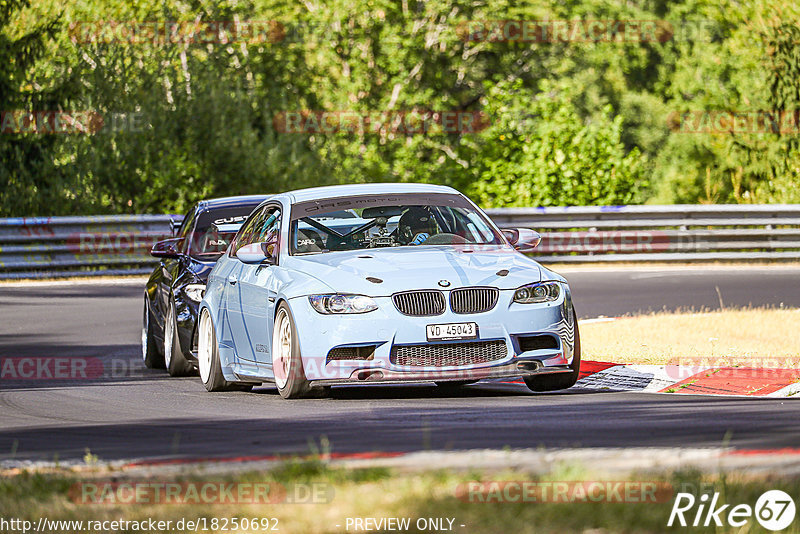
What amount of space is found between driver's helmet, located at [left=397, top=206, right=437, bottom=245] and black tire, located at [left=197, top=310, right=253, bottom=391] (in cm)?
183

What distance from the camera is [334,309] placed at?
10.5 m

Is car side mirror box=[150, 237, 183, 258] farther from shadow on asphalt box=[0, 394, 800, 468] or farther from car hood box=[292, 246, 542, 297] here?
shadow on asphalt box=[0, 394, 800, 468]

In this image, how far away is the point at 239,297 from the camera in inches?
470

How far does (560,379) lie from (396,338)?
57.3 inches

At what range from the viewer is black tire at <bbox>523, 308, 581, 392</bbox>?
36.3 feet

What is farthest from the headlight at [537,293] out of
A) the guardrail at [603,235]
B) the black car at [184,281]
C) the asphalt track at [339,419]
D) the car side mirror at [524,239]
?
the guardrail at [603,235]

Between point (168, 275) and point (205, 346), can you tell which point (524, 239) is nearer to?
point (205, 346)

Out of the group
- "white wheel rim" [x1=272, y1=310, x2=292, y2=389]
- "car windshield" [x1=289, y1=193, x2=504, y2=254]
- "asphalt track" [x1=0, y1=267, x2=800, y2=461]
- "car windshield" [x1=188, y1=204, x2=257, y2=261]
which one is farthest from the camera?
"car windshield" [x1=188, y1=204, x2=257, y2=261]

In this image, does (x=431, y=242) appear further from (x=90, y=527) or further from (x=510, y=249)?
(x=90, y=527)

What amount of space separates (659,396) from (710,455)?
430 cm

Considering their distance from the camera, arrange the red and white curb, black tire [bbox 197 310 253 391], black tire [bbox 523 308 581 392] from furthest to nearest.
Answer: black tire [bbox 197 310 253 391] < the red and white curb < black tire [bbox 523 308 581 392]

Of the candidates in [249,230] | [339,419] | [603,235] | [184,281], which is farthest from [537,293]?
[603,235]

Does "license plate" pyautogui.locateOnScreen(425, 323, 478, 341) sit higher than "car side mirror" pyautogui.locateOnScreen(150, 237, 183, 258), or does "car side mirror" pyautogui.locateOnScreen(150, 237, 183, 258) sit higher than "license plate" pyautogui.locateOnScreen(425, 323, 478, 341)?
"license plate" pyautogui.locateOnScreen(425, 323, 478, 341)

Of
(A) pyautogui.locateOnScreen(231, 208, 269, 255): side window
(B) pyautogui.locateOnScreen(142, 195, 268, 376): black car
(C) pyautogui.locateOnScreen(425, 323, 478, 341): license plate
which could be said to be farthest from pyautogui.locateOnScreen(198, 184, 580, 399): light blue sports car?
(B) pyautogui.locateOnScreen(142, 195, 268, 376): black car
